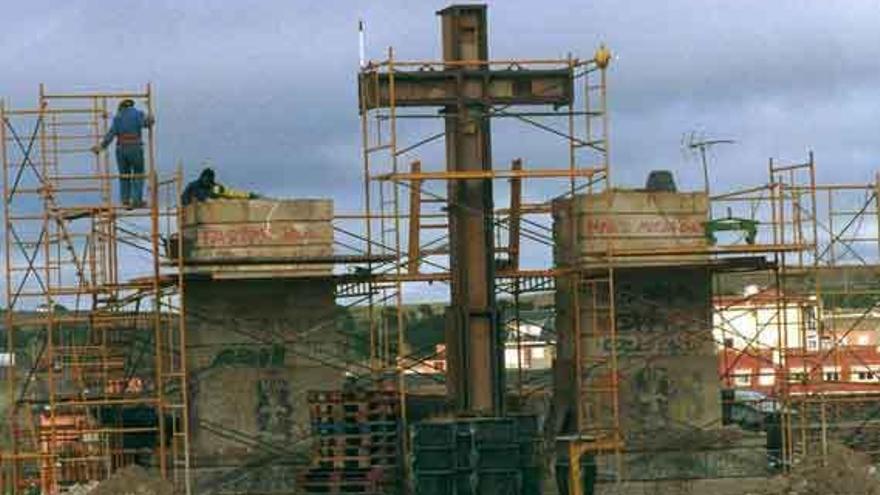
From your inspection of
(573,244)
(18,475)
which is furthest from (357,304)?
(18,475)

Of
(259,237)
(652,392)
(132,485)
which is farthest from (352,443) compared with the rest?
(652,392)

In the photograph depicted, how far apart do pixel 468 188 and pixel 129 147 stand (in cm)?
512

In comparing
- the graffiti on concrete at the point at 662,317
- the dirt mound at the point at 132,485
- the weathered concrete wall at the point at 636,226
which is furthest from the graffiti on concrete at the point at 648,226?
the dirt mound at the point at 132,485

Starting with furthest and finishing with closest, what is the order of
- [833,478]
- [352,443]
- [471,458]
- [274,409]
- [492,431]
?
[274,409], [352,443], [492,431], [471,458], [833,478]

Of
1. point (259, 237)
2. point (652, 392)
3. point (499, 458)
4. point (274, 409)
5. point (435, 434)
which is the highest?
point (259, 237)

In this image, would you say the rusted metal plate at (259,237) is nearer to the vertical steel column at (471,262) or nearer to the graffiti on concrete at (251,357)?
the graffiti on concrete at (251,357)

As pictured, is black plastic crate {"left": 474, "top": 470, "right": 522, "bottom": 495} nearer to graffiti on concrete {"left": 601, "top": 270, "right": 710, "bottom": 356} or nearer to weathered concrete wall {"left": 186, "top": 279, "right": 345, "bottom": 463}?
weathered concrete wall {"left": 186, "top": 279, "right": 345, "bottom": 463}

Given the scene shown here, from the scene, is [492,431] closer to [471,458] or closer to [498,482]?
[471,458]

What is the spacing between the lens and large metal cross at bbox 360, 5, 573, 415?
3512cm

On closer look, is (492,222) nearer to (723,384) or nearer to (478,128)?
(478,128)

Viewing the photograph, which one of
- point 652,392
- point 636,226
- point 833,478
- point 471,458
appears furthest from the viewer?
point 652,392

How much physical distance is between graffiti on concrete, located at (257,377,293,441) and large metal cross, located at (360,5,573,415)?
2515 mm

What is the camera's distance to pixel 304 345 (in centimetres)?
3591

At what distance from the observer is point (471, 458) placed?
33781mm
